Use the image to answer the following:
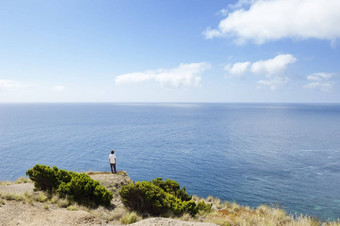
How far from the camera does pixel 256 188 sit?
34.8m

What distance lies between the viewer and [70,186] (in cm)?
1353

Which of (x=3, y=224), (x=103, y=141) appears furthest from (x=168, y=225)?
(x=103, y=141)

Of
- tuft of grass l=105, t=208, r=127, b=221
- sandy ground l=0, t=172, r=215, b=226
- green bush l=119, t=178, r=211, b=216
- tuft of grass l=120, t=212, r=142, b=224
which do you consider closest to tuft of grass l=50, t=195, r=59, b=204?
sandy ground l=0, t=172, r=215, b=226

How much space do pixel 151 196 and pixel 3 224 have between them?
24.5 feet

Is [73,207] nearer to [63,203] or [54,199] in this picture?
[63,203]

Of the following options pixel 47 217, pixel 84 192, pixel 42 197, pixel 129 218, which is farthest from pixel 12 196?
pixel 129 218

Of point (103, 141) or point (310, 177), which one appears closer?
point (310, 177)

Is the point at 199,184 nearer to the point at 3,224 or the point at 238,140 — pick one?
the point at 3,224

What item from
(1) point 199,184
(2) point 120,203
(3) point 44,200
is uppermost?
(3) point 44,200

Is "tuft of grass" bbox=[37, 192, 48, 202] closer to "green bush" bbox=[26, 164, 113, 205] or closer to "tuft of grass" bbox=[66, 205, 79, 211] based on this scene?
"green bush" bbox=[26, 164, 113, 205]

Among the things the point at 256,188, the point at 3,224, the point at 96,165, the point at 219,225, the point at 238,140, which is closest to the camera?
the point at 3,224

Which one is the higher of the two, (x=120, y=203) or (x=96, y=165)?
(x=120, y=203)

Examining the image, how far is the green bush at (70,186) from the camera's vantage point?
13555mm

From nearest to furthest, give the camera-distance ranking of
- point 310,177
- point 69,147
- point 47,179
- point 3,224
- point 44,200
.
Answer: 1. point 3,224
2. point 44,200
3. point 47,179
4. point 310,177
5. point 69,147
